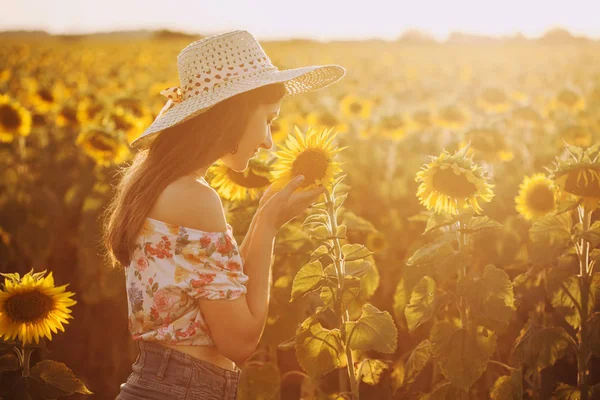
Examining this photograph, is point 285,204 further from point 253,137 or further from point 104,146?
point 104,146

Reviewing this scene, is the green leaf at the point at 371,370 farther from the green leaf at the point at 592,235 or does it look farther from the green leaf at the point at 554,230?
the green leaf at the point at 592,235

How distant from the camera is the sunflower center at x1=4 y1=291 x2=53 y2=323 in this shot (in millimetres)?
2857

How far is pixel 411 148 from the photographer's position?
9.29 metres

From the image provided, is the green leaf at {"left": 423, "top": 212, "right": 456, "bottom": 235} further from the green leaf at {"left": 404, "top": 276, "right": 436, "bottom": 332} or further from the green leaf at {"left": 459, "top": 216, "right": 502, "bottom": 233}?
the green leaf at {"left": 404, "top": 276, "right": 436, "bottom": 332}

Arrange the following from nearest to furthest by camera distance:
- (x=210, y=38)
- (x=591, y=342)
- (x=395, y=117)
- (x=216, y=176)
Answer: (x=210, y=38) → (x=591, y=342) → (x=216, y=176) → (x=395, y=117)

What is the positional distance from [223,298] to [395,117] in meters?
6.54

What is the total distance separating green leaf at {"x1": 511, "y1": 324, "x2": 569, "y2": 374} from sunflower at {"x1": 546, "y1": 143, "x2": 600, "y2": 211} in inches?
21.0

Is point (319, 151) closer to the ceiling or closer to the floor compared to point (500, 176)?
closer to the ceiling

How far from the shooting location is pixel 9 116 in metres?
7.22

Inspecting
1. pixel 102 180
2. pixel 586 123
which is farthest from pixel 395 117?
pixel 102 180

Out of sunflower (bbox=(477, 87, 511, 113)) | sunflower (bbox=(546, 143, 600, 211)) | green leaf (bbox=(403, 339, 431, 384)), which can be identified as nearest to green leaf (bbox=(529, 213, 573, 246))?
sunflower (bbox=(546, 143, 600, 211))

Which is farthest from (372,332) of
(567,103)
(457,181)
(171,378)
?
(567,103)

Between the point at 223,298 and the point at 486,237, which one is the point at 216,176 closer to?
the point at 223,298

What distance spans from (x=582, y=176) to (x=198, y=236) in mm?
1403
